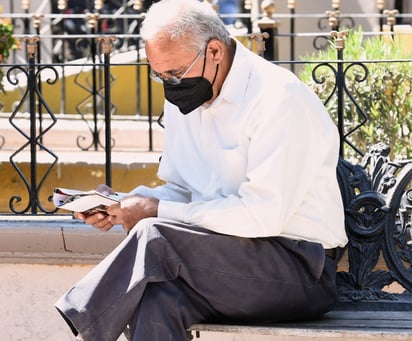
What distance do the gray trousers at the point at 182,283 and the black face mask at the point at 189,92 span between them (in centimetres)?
43

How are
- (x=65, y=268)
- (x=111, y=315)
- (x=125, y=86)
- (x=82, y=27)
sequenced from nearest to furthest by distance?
(x=111, y=315) → (x=65, y=268) → (x=125, y=86) → (x=82, y=27)

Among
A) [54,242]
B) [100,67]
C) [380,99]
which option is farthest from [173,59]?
[100,67]

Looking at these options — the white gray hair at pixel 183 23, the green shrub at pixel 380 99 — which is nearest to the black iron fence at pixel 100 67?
the green shrub at pixel 380 99

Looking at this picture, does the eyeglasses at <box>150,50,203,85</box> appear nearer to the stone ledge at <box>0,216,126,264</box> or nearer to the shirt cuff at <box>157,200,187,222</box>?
the shirt cuff at <box>157,200,187,222</box>

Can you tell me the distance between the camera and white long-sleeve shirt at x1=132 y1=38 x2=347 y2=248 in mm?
3951

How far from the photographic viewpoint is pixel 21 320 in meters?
5.18

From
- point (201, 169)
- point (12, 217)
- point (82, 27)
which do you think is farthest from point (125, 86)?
point (201, 169)

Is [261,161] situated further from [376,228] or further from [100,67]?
[100,67]

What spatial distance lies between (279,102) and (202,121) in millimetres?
361

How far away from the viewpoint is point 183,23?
4.00 meters

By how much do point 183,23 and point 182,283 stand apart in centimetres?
86

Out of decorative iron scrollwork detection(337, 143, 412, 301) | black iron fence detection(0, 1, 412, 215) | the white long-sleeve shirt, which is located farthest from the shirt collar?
black iron fence detection(0, 1, 412, 215)

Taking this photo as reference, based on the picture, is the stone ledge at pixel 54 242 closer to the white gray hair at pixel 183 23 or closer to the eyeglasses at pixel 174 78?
the eyeglasses at pixel 174 78

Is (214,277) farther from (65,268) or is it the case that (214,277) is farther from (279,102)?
(65,268)
